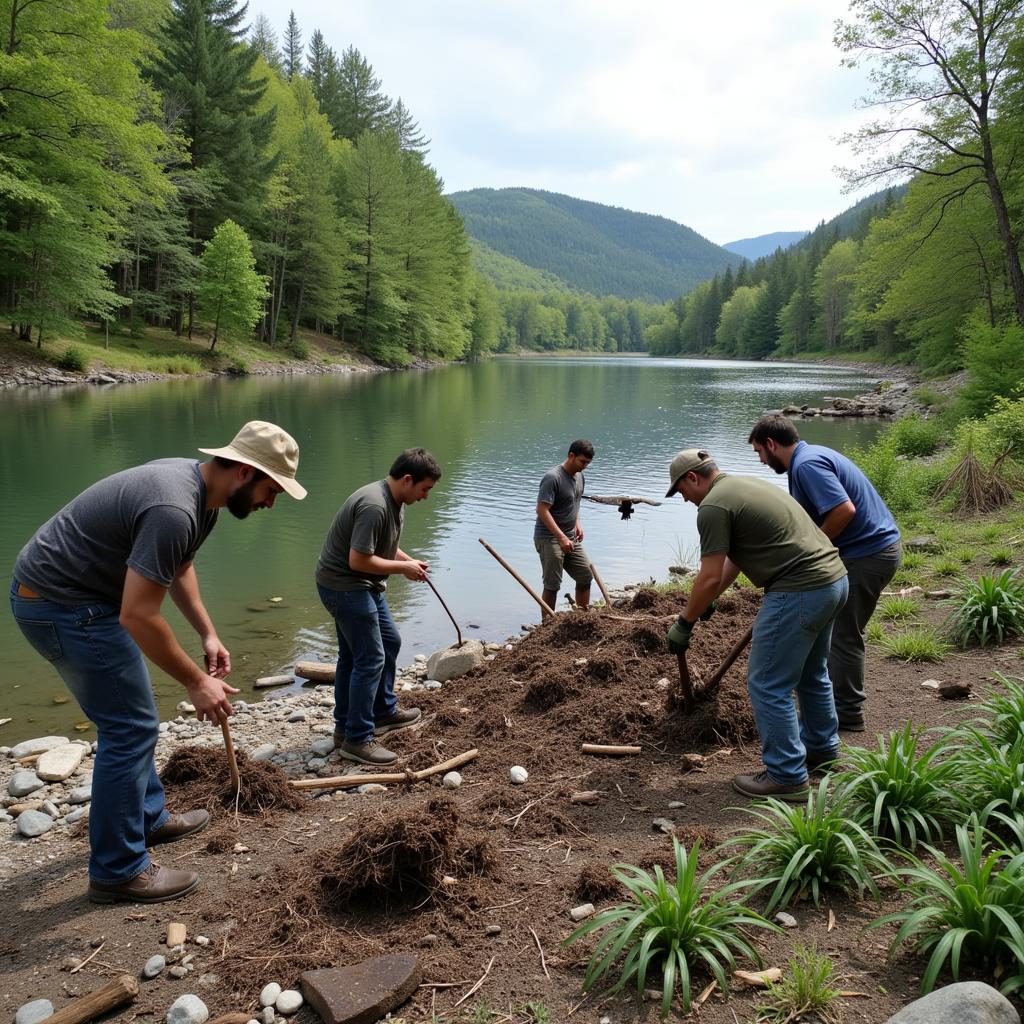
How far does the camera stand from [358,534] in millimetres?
5281

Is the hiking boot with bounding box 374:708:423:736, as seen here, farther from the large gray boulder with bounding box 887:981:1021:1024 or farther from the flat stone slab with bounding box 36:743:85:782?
the large gray boulder with bounding box 887:981:1021:1024

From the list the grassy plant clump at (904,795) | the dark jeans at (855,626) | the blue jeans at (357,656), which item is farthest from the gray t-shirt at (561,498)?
the grassy plant clump at (904,795)

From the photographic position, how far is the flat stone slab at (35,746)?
6.00m

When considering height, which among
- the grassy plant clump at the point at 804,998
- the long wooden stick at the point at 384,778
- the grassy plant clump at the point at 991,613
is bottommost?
the long wooden stick at the point at 384,778

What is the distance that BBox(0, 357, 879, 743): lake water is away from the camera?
362 inches

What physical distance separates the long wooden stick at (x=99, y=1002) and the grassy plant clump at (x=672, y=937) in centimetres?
171

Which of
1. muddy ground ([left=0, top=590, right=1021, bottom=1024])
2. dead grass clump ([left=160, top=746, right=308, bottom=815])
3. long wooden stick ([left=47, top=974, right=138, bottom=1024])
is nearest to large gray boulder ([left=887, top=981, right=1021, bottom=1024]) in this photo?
muddy ground ([left=0, top=590, right=1021, bottom=1024])

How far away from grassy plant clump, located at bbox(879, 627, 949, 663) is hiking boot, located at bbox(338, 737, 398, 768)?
4.37 metres

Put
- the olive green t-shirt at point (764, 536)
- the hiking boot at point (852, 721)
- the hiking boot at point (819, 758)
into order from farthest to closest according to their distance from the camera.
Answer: the hiking boot at point (852, 721)
the hiking boot at point (819, 758)
the olive green t-shirt at point (764, 536)

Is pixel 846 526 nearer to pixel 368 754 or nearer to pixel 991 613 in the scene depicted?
pixel 991 613

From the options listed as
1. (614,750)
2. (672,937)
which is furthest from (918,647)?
(672,937)

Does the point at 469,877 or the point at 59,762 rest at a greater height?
the point at 469,877

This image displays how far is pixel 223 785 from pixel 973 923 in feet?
13.2

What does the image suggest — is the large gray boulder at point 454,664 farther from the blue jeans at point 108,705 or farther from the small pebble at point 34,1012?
the small pebble at point 34,1012
